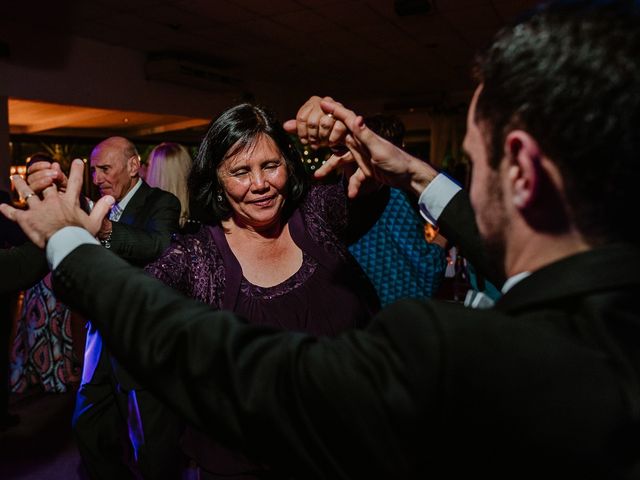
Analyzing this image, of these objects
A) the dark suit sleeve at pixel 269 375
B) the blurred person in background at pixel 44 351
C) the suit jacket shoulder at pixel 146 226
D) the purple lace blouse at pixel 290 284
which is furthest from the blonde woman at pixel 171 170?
the dark suit sleeve at pixel 269 375

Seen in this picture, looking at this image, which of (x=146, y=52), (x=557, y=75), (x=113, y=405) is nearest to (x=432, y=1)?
(x=146, y=52)

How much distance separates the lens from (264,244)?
170 centimetres

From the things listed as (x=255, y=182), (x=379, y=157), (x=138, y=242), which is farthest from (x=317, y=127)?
(x=138, y=242)

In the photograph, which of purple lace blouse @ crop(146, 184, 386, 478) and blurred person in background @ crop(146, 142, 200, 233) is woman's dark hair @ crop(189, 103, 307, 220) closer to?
purple lace blouse @ crop(146, 184, 386, 478)

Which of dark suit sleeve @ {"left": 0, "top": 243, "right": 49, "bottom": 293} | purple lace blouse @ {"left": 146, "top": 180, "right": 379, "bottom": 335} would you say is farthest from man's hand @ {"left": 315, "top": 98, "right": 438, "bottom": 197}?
dark suit sleeve @ {"left": 0, "top": 243, "right": 49, "bottom": 293}

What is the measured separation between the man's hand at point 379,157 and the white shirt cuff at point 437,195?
24mm

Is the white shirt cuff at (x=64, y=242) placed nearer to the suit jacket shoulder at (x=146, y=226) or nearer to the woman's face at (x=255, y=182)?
the woman's face at (x=255, y=182)

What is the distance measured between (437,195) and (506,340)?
0.63 metres

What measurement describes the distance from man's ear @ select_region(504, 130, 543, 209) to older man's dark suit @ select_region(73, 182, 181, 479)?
1595mm

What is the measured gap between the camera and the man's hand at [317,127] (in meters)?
1.16

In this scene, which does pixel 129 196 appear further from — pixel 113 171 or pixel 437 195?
pixel 437 195

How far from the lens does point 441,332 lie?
554mm

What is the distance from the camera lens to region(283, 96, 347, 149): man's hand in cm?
116

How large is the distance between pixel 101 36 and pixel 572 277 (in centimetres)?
647
